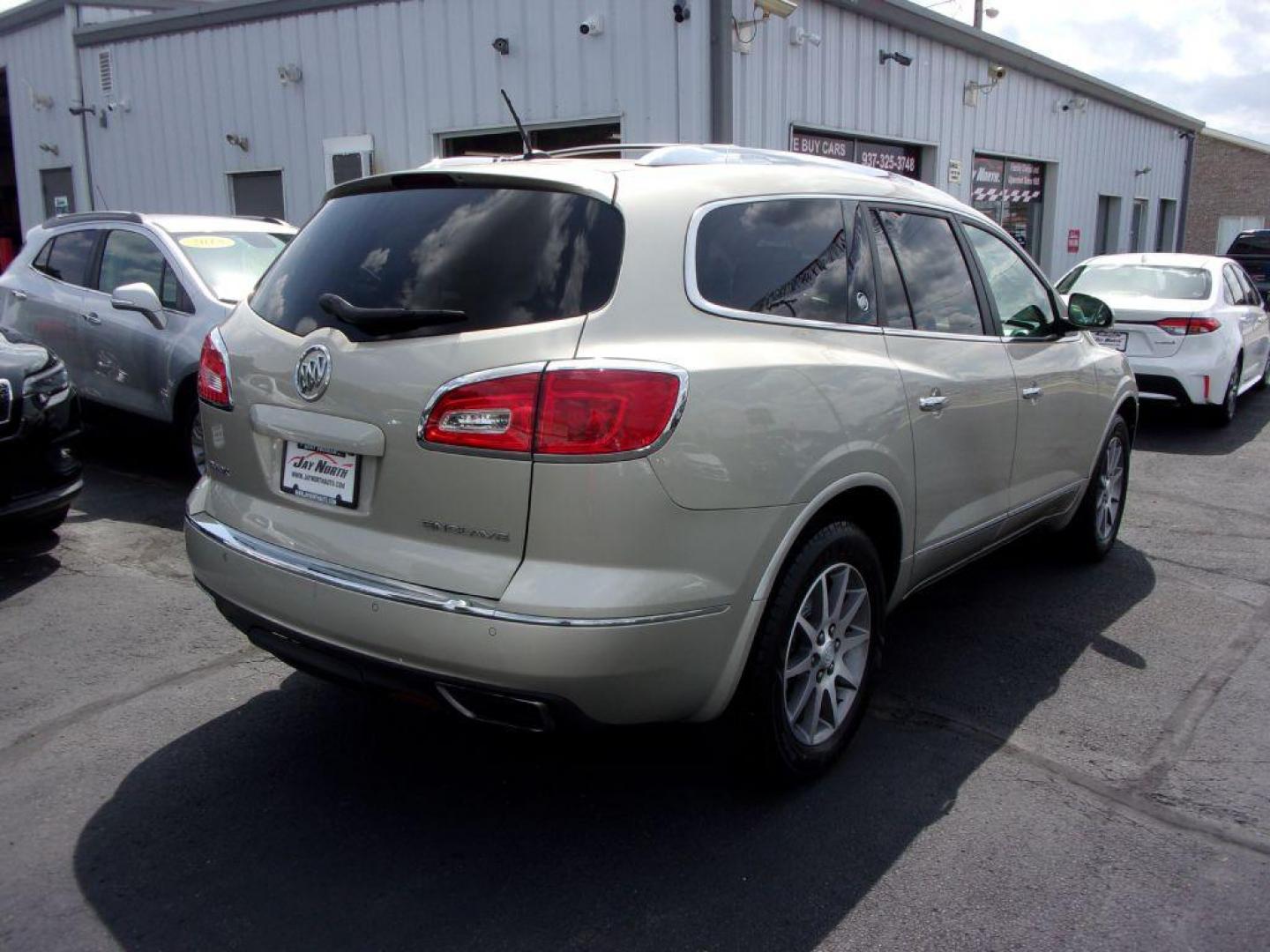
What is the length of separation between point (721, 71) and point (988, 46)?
6.65m

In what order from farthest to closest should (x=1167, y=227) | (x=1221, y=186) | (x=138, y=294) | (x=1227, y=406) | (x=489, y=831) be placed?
(x=1221, y=186), (x=1167, y=227), (x=1227, y=406), (x=138, y=294), (x=489, y=831)

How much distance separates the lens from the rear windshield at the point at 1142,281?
9.41 m

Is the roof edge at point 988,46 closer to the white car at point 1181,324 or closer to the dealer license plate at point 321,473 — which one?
the white car at point 1181,324

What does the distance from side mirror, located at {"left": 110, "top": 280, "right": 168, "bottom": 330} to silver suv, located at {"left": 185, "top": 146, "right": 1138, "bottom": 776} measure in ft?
11.1

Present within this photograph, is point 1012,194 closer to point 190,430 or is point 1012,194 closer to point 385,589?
point 190,430

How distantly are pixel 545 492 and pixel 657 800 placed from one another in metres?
1.21

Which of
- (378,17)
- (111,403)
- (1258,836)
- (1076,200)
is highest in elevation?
(378,17)

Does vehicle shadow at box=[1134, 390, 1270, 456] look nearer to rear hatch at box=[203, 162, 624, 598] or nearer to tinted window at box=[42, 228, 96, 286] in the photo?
rear hatch at box=[203, 162, 624, 598]

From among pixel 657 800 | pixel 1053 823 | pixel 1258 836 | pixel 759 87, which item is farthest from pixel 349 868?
pixel 759 87

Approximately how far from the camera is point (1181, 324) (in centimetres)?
883

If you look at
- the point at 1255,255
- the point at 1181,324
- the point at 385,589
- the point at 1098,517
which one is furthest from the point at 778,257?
the point at 1255,255

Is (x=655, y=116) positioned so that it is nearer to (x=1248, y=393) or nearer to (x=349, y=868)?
(x=1248, y=393)

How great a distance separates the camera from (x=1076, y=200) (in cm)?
1872

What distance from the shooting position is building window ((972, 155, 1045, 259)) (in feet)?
50.9
